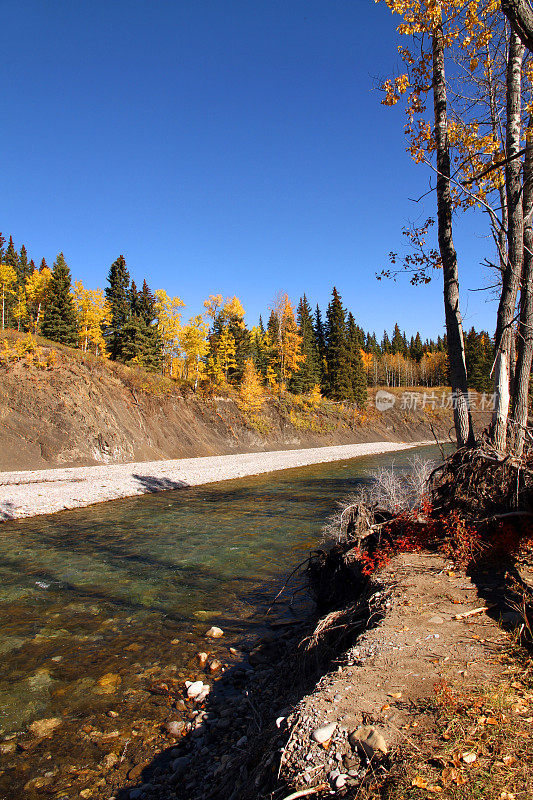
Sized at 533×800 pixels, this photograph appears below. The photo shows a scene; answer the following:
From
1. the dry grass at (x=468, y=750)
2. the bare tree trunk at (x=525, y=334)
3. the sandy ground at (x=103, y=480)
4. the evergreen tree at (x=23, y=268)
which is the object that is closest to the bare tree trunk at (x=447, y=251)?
the bare tree trunk at (x=525, y=334)

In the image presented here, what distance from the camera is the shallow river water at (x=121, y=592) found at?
5152mm

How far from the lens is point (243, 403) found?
148 ft

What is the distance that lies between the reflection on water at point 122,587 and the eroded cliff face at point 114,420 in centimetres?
1042

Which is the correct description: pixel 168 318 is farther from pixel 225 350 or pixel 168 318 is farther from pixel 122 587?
pixel 122 587

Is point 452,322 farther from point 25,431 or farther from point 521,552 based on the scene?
point 25,431

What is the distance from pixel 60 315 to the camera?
39562 millimetres

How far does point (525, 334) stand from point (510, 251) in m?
1.44

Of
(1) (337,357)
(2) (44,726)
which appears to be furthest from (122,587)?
(1) (337,357)

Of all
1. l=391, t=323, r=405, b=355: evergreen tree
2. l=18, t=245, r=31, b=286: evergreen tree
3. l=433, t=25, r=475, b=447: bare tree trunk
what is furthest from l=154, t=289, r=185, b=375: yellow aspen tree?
l=391, t=323, r=405, b=355: evergreen tree

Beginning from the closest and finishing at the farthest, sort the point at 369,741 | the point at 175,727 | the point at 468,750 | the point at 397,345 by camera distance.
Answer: the point at 468,750, the point at 369,741, the point at 175,727, the point at 397,345

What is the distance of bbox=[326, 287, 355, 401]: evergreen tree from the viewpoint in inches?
2419

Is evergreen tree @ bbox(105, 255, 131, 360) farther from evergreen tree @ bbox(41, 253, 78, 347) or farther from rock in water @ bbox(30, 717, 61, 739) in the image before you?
rock in water @ bbox(30, 717, 61, 739)

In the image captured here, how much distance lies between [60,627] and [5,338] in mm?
27840

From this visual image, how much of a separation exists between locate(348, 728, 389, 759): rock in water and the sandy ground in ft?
47.2
